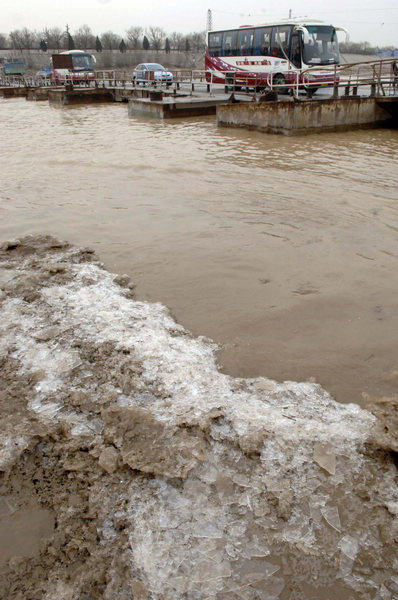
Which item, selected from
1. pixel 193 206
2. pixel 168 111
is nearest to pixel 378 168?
pixel 193 206

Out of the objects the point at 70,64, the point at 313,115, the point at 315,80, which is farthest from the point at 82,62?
the point at 313,115

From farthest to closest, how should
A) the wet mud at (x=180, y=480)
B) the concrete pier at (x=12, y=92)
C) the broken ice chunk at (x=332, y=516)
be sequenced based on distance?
the concrete pier at (x=12, y=92)
the broken ice chunk at (x=332, y=516)
the wet mud at (x=180, y=480)

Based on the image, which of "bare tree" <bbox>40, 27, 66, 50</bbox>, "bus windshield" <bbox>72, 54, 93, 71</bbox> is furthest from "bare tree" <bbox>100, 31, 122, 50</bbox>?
"bus windshield" <bbox>72, 54, 93, 71</bbox>

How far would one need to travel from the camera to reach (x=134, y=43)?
338ft

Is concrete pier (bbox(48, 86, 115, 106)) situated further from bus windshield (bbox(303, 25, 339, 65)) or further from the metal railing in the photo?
bus windshield (bbox(303, 25, 339, 65))

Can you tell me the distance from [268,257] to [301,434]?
2838mm

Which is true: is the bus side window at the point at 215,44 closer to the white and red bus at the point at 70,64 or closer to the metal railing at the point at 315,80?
the metal railing at the point at 315,80

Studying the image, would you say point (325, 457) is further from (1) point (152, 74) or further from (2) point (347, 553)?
(1) point (152, 74)

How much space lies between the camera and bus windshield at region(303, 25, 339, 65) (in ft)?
60.1

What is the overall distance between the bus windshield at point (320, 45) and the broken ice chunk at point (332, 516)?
20.5 m

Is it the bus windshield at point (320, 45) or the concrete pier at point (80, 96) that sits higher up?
the bus windshield at point (320, 45)

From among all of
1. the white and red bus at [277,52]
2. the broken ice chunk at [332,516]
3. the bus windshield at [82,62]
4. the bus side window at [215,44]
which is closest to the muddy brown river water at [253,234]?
the broken ice chunk at [332,516]

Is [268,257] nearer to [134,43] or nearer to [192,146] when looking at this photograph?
[192,146]

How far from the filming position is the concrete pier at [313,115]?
1281 centimetres
